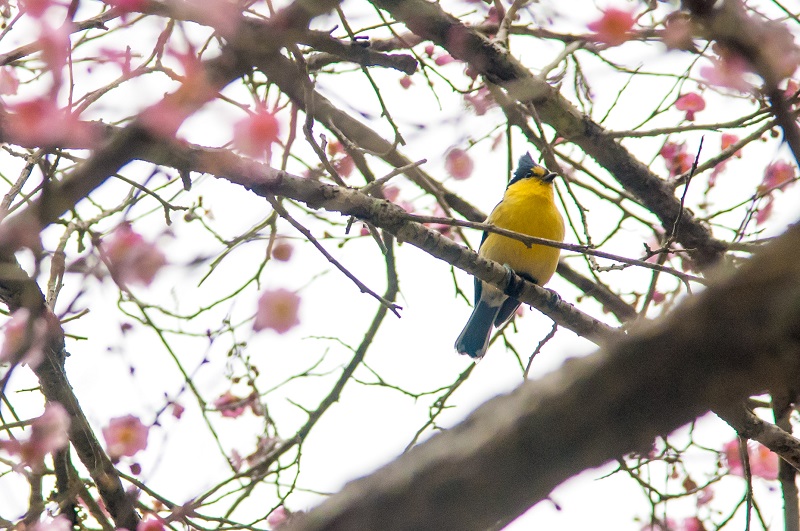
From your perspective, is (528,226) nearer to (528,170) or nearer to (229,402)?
(528,170)

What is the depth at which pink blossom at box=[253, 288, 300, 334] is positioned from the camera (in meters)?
3.60

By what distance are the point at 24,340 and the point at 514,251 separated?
13.4 feet

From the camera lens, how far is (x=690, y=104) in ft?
16.5

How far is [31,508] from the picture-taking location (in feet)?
8.07

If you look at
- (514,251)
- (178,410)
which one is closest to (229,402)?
(178,410)

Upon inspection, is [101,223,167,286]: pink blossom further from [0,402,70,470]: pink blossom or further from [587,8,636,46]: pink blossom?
[587,8,636,46]: pink blossom

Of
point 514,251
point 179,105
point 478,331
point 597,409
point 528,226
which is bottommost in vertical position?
point 597,409

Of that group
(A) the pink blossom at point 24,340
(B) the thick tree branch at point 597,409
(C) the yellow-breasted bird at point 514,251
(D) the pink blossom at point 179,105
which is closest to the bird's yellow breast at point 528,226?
(C) the yellow-breasted bird at point 514,251

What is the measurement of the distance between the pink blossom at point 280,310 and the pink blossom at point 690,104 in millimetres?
2837

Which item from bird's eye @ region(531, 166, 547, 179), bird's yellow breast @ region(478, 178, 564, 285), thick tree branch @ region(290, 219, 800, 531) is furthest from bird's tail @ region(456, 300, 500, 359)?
thick tree branch @ region(290, 219, 800, 531)

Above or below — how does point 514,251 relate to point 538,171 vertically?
below

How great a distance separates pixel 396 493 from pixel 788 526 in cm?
226

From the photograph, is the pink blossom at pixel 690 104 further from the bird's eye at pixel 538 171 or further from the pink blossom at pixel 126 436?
the pink blossom at pixel 126 436

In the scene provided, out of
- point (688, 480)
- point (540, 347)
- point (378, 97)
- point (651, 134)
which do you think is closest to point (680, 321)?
point (378, 97)
